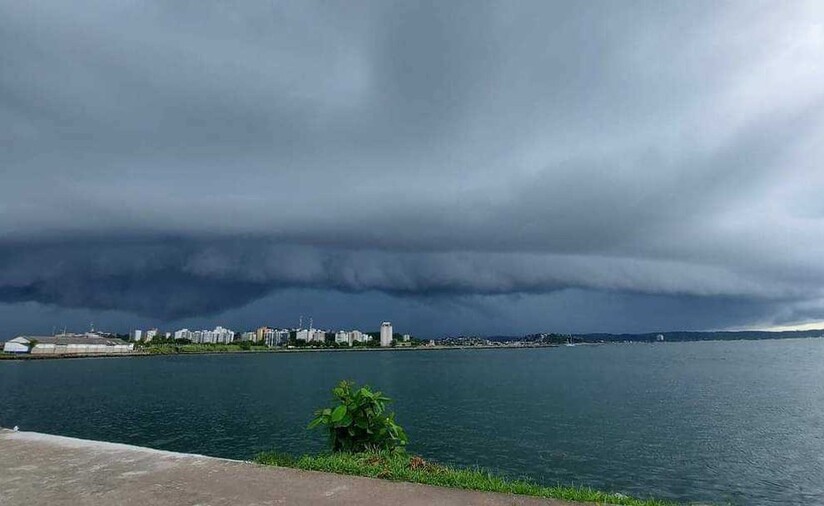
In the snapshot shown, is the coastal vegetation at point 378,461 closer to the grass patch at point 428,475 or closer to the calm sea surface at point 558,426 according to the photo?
the grass patch at point 428,475

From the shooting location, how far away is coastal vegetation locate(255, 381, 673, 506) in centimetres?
845

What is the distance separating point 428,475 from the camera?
889 cm

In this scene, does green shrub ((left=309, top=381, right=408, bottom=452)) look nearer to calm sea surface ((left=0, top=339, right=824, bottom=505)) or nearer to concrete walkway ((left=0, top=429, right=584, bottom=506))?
concrete walkway ((left=0, top=429, right=584, bottom=506))

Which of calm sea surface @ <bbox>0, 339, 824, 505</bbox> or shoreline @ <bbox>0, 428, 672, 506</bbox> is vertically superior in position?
shoreline @ <bbox>0, 428, 672, 506</bbox>

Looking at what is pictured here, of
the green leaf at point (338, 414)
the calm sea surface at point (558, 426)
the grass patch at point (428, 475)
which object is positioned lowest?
the calm sea surface at point (558, 426)

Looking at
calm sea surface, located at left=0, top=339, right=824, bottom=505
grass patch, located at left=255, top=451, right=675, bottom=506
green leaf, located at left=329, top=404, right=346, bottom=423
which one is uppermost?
green leaf, located at left=329, top=404, right=346, bottom=423

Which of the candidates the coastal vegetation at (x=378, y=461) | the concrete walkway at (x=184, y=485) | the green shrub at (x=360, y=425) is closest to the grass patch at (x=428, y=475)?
the coastal vegetation at (x=378, y=461)

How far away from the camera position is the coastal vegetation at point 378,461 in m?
8.45

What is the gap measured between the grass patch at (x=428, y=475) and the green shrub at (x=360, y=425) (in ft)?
3.98

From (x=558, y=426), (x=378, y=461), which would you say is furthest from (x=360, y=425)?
(x=558, y=426)

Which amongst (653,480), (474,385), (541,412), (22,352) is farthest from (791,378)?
(22,352)

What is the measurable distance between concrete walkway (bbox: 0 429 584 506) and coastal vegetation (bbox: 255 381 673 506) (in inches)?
14.6

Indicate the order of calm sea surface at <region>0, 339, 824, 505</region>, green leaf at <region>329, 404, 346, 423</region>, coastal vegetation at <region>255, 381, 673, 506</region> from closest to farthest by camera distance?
coastal vegetation at <region>255, 381, 673, 506</region>
green leaf at <region>329, 404, 346, 423</region>
calm sea surface at <region>0, 339, 824, 505</region>

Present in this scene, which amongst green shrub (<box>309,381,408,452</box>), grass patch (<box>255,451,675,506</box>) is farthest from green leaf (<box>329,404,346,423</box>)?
grass patch (<box>255,451,675,506</box>)
